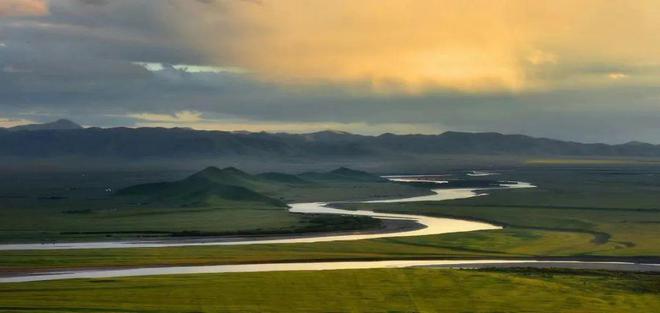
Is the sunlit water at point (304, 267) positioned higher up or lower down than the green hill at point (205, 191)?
lower down

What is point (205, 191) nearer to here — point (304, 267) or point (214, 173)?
point (214, 173)

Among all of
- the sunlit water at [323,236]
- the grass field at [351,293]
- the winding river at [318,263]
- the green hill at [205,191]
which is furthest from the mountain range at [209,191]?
the grass field at [351,293]

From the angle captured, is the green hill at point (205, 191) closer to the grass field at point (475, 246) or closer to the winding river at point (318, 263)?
the grass field at point (475, 246)

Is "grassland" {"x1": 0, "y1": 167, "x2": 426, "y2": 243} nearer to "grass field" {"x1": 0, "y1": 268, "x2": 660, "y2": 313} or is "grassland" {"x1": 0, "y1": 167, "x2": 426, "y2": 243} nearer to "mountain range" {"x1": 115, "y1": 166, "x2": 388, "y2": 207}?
"mountain range" {"x1": 115, "y1": 166, "x2": 388, "y2": 207}

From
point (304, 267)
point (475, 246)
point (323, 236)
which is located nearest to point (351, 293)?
point (304, 267)

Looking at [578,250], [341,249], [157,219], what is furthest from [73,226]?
[578,250]

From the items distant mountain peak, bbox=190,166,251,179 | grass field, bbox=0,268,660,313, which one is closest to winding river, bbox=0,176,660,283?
grass field, bbox=0,268,660,313

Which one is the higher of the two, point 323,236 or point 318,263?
point 323,236

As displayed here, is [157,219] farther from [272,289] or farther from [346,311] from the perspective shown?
[346,311]

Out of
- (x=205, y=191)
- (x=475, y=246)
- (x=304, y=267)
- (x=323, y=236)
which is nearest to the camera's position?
(x=304, y=267)
